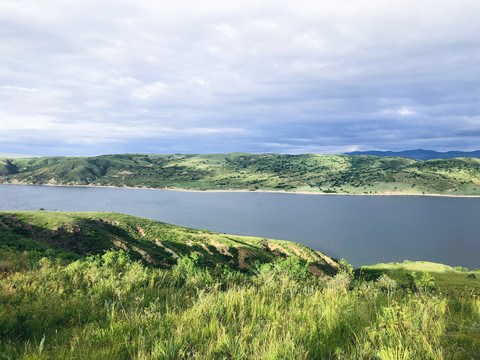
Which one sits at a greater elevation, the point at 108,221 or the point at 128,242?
the point at 108,221

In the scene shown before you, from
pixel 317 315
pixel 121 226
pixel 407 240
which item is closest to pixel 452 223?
pixel 407 240

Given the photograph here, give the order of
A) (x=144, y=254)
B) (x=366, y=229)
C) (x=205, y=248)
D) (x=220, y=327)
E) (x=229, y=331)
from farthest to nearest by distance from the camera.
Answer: (x=366, y=229) → (x=205, y=248) → (x=144, y=254) → (x=220, y=327) → (x=229, y=331)

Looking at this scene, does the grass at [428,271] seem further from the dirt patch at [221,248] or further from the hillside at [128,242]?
the dirt patch at [221,248]

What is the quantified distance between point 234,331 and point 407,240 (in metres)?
164

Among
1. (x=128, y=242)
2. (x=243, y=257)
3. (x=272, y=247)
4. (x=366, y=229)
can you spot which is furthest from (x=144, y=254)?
(x=366, y=229)

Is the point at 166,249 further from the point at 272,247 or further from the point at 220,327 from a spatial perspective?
the point at 220,327

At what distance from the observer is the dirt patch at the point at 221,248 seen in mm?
59291

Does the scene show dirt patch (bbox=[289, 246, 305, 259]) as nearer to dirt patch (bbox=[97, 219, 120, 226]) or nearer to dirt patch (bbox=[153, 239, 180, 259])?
dirt patch (bbox=[153, 239, 180, 259])

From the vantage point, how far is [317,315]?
5.24 meters

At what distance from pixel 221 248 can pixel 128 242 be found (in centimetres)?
2166

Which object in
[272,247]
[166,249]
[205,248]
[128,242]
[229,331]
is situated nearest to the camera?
[229,331]

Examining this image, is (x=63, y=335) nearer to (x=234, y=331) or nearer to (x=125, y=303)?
(x=125, y=303)

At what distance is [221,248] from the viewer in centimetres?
6078

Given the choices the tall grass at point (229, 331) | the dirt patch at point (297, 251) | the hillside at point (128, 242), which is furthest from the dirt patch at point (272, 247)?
the tall grass at point (229, 331)
